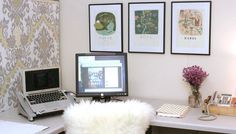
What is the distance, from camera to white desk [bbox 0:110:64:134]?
1870 millimetres

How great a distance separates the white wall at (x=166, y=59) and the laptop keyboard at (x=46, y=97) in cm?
55

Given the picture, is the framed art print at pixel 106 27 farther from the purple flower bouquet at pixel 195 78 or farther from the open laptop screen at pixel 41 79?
the purple flower bouquet at pixel 195 78

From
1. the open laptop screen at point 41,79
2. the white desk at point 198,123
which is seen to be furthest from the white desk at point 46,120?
the white desk at point 198,123

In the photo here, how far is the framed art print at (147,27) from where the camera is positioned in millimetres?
2492

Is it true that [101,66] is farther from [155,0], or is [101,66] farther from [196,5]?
[196,5]

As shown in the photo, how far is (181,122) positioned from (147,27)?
0.87m

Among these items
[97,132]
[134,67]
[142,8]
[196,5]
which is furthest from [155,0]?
[97,132]

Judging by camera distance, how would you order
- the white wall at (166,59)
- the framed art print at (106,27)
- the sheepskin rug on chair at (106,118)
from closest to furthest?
the sheepskin rug on chair at (106,118) < the white wall at (166,59) < the framed art print at (106,27)

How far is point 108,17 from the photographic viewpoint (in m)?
2.64

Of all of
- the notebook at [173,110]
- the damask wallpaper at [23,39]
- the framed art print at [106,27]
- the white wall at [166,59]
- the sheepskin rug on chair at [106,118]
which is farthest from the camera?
the framed art print at [106,27]

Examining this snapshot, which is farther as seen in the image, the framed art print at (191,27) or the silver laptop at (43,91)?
the framed art print at (191,27)

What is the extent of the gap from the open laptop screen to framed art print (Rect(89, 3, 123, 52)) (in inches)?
19.1

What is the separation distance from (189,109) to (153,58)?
0.52m

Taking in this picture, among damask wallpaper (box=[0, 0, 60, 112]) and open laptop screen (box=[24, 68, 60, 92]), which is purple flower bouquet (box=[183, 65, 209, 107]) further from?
damask wallpaper (box=[0, 0, 60, 112])
